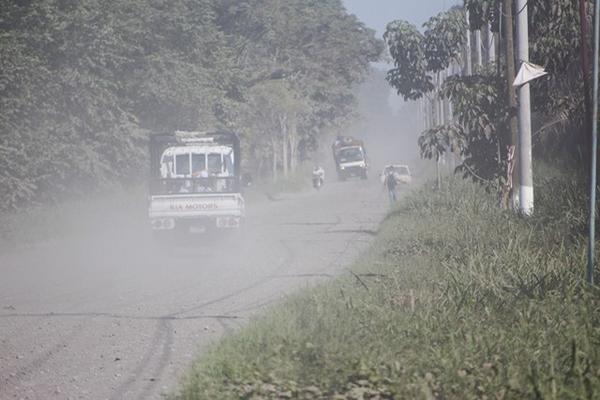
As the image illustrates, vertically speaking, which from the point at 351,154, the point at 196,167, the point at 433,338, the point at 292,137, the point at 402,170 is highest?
the point at 292,137

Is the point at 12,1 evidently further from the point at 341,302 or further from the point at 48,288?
the point at 341,302

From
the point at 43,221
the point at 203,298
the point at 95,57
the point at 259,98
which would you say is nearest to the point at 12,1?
the point at 95,57

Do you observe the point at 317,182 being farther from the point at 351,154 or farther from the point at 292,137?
the point at 351,154

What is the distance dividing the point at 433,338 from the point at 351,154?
6520cm

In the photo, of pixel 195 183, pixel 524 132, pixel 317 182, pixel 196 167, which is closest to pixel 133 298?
pixel 524 132

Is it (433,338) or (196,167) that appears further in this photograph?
(196,167)

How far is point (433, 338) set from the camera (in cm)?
850

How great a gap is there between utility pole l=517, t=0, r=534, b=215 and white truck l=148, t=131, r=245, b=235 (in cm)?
828

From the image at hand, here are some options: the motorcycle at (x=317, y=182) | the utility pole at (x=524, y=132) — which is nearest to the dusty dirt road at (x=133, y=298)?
the utility pole at (x=524, y=132)

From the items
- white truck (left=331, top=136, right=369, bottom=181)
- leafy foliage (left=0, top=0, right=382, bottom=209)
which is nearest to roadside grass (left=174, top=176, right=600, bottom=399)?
leafy foliage (left=0, top=0, right=382, bottom=209)

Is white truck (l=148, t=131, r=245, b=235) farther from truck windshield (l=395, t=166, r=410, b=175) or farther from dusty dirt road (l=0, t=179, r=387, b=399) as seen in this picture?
truck windshield (l=395, t=166, r=410, b=175)

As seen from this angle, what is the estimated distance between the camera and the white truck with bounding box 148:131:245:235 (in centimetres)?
2258

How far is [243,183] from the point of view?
80.3 ft

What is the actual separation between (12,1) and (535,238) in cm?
1916
